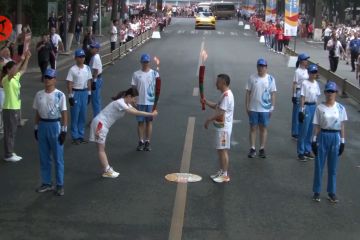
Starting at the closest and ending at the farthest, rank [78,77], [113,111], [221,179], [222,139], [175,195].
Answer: [175,195] → [113,111] → [222,139] → [221,179] → [78,77]

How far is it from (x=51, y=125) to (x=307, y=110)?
5175 millimetres

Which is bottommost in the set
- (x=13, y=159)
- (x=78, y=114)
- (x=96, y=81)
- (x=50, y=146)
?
(x=13, y=159)

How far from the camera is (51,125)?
30.5 ft

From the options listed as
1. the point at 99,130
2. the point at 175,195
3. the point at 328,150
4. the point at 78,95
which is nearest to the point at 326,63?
the point at 78,95

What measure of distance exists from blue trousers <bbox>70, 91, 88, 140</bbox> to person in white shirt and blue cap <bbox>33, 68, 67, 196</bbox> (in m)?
3.41

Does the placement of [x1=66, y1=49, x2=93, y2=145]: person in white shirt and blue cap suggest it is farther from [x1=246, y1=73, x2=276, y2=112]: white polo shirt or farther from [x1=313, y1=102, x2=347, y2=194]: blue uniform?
[x1=313, y1=102, x2=347, y2=194]: blue uniform

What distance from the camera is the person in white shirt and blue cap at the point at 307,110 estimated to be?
11844mm

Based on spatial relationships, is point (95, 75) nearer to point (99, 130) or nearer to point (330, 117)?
point (99, 130)

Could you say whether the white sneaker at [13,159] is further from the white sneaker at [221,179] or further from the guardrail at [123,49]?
the guardrail at [123,49]

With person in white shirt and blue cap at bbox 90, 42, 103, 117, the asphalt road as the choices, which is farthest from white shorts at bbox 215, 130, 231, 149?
person in white shirt and blue cap at bbox 90, 42, 103, 117

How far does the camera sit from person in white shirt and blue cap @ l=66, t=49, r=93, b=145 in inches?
502

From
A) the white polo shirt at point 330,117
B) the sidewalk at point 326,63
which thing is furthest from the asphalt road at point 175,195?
the sidewalk at point 326,63

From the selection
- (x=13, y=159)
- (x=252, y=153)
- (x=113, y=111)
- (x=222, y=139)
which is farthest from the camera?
(x=252, y=153)

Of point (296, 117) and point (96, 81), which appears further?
point (96, 81)
